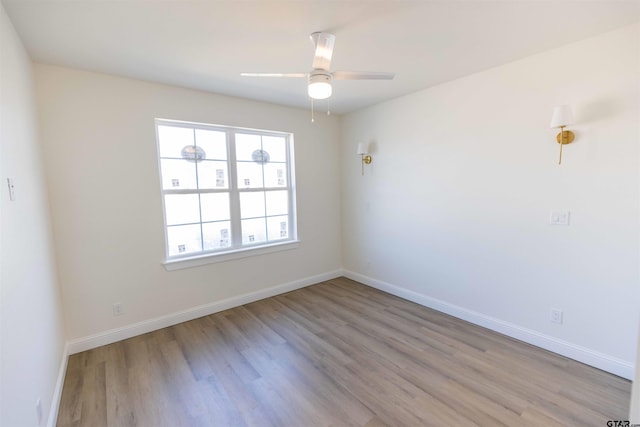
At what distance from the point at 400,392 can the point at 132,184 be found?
9.67 feet

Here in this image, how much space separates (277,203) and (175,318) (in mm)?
1803

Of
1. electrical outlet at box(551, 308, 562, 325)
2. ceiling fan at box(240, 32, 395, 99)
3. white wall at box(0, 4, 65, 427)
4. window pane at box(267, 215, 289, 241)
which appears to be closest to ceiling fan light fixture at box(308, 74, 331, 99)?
ceiling fan at box(240, 32, 395, 99)

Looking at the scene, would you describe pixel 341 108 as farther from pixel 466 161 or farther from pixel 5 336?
pixel 5 336

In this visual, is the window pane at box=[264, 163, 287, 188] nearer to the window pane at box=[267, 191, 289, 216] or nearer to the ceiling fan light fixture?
the window pane at box=[267, 191, 289, 216]

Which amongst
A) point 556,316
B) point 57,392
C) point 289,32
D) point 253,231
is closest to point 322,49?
point 289,32

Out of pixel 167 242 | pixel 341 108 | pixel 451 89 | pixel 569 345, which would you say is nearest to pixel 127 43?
pixel 167 242

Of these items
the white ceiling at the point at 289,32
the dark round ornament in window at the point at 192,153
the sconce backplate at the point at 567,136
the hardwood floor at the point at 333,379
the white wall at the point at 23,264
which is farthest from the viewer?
the dark round ornament in window at the point at 192,153

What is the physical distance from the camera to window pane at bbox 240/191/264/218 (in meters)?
3.62

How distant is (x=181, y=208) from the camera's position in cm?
316

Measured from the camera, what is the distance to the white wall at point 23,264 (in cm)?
129

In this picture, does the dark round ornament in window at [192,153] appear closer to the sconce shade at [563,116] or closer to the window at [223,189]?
the window at [223,189]

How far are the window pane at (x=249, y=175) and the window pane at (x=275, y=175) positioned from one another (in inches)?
3.4

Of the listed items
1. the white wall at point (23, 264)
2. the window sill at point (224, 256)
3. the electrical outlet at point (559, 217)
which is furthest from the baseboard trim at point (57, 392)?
the electrical outlet at point (559, 217)

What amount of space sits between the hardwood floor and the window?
98 cm
